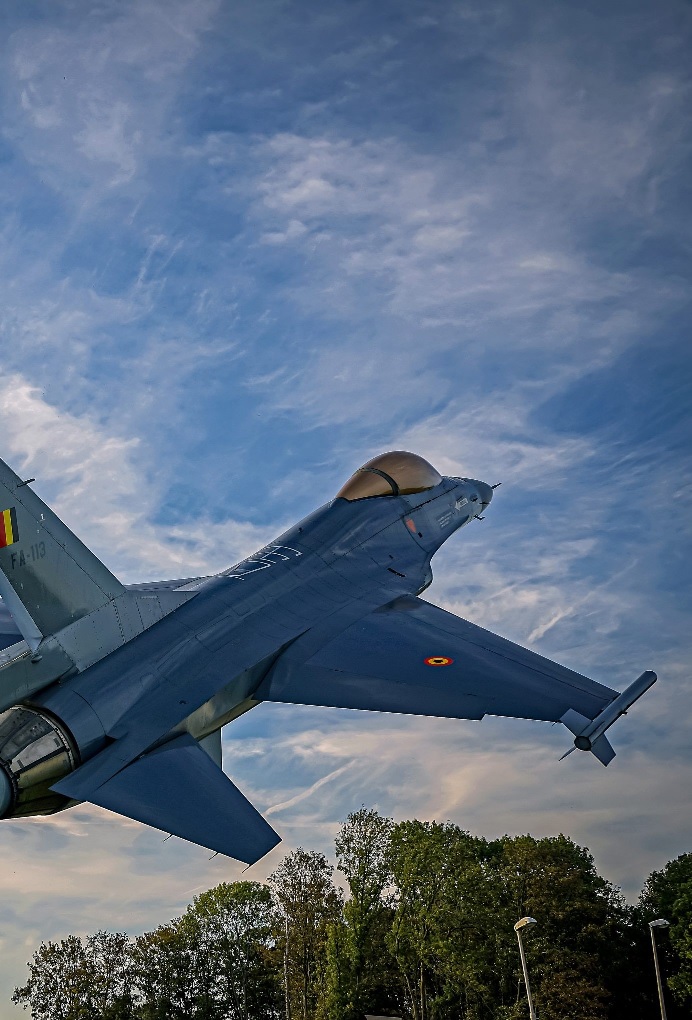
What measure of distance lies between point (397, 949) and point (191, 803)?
24.6m

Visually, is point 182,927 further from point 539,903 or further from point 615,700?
point 615,700

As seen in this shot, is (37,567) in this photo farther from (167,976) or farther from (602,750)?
(167,976)

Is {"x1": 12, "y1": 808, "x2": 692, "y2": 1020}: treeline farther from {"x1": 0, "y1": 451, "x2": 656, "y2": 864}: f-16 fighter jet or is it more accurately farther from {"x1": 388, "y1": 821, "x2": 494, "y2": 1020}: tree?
{"x1": 0, "y1": 451, "x2": 656, "y2": 864}: f-16 fighter jet

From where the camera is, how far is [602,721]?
8.34m

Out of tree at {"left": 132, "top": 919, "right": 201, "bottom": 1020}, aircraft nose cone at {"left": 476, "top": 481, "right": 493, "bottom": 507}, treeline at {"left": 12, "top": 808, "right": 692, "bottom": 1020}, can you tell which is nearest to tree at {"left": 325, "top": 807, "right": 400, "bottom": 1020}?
treeline at {"left": 12, "top": 808, "right": 692, "bottom": 1020}

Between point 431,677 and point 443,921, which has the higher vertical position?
point 431,677

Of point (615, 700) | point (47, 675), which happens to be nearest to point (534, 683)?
point (615, 700)

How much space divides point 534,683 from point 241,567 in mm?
4367

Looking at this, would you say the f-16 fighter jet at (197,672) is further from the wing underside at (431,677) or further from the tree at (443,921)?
the tree at (443,921)

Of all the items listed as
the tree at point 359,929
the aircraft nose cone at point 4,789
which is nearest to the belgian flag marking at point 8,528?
the aircraft nose cone at point 4,789

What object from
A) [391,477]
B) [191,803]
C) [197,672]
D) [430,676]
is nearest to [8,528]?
[197,672]

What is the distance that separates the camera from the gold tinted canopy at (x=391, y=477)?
14758 millimetres

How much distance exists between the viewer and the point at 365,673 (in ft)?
33.6

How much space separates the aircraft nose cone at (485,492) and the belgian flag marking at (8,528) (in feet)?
34.4
